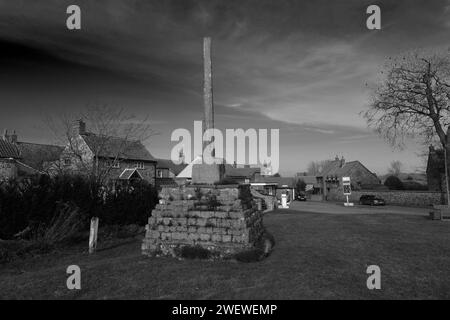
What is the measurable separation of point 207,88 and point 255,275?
5.43 m

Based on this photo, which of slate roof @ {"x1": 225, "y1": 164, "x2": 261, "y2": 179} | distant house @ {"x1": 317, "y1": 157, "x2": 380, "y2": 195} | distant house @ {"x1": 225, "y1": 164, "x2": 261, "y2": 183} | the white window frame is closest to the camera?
the white window frame

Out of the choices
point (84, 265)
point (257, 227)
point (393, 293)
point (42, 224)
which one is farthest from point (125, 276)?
point (42, 224)

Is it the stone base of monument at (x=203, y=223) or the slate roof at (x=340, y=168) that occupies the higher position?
the slate roof at (x=340, y=168)

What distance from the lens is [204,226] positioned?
25.4ft

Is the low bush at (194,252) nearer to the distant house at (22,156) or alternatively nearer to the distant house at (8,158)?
the distant house at (22,156)

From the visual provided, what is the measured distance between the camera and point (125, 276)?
6.31 m

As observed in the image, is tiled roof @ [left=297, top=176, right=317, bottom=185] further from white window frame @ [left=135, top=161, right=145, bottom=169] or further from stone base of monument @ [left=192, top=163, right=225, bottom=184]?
stone base of monument @ [left=192, top=163, right=225, bottom=184]

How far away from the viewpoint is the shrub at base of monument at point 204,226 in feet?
24.7

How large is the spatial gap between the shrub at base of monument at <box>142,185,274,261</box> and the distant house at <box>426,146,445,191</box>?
45.4m

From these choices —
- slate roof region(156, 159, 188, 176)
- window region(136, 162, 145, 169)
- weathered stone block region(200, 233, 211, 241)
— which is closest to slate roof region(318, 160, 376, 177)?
slate roof region(156, 159, 188, 176)

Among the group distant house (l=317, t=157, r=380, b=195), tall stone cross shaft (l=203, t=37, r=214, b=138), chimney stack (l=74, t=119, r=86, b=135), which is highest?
chimney stack (l=74, t=119, r=86, b=135)

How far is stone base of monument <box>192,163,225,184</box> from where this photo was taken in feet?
28.5

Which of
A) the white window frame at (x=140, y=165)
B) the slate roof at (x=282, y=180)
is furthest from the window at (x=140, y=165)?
the slate roof at (x=282, y=180)

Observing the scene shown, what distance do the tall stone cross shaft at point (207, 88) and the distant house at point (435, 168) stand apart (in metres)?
45.0
